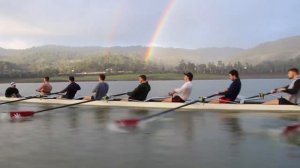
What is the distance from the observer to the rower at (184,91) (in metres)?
20.2

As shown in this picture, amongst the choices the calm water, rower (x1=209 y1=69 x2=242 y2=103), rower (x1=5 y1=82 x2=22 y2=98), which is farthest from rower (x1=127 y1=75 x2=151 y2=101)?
rower (x1=5 y1=82 x2=22 y2=98)

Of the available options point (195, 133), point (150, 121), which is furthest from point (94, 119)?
point (195, 133)

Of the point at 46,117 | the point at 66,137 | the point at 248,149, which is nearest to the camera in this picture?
the point at 248,149

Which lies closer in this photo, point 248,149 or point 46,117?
point 248,149

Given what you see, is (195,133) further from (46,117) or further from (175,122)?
A: (46,117)

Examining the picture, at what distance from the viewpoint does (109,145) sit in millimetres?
11531

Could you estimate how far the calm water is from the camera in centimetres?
944

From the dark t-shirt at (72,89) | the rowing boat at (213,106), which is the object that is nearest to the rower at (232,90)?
the rowing boat at (213,106)

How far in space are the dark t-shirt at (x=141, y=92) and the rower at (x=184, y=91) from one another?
A: 1505 mm

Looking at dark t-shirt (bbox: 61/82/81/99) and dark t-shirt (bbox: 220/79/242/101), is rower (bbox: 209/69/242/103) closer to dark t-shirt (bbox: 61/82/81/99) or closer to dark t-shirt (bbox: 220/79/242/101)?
dark t-shirt (bbox: 220/79/242/101)

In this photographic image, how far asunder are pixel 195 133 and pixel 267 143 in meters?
2.70

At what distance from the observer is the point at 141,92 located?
22.3 metres

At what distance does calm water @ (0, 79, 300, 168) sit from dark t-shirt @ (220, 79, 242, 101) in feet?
5.50

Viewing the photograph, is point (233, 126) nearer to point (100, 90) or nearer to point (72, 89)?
point (100, 90)
